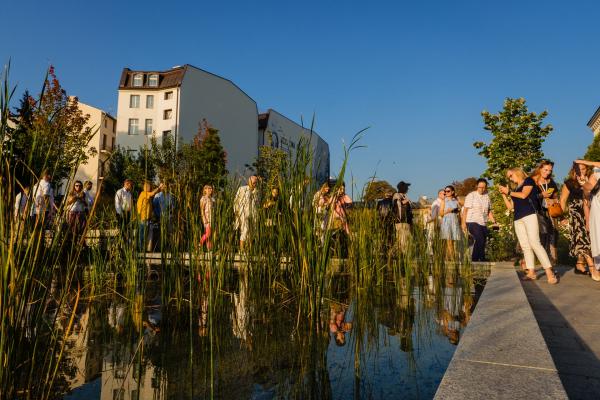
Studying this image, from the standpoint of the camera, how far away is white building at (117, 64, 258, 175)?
35.4 meters

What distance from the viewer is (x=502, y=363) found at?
144 centimetres

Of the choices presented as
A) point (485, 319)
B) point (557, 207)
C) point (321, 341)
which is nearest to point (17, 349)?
point (321, 341)

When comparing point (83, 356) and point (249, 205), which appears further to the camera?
point (249, 205)

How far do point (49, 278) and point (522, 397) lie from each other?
158 centimetres

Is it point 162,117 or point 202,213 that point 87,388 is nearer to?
point 202,213

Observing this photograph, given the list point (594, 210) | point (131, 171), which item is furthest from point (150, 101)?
point (594, 210)

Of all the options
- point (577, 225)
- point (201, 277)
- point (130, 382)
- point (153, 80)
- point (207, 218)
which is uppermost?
point (153, 80)

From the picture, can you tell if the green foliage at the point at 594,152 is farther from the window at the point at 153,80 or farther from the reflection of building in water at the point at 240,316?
the window at the point at 153,80

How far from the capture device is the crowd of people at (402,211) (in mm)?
2402

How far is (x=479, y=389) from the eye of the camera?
1.22m

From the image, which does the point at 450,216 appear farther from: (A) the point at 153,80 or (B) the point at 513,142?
(A) the point at 153,80

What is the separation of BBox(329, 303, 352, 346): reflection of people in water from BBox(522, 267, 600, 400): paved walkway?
983 mm

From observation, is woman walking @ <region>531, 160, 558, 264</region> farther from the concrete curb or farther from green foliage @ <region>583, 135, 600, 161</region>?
green foliage @ <region>583, 135, 600, 161</region>

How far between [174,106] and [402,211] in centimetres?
3267
